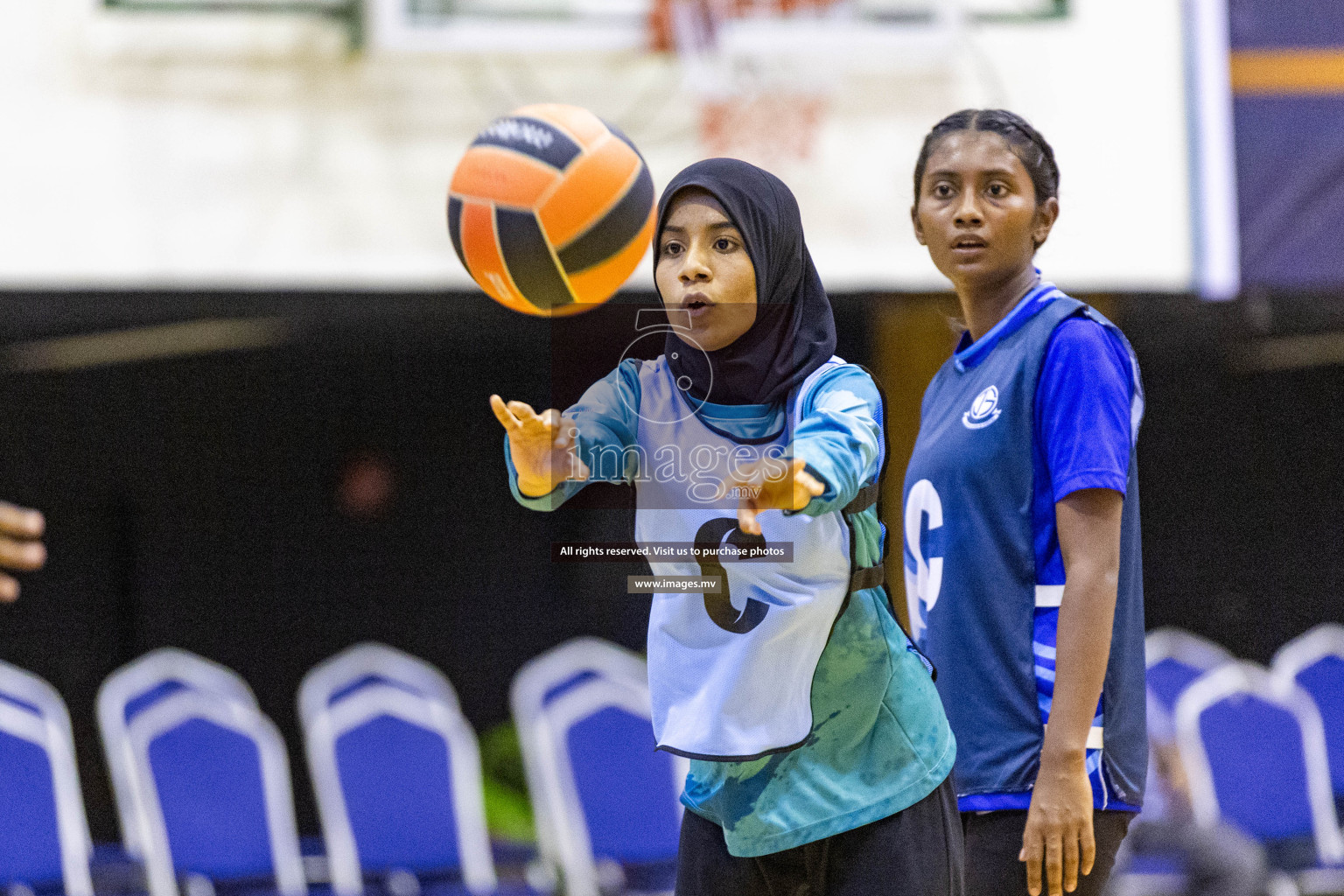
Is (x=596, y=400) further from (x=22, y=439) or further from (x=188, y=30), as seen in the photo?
(x=22, y=439)

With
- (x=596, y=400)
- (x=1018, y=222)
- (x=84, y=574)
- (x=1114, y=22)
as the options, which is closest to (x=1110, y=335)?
(x=1018, y=222)

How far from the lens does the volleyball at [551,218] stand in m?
2.08

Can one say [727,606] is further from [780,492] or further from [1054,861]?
[1054,861]

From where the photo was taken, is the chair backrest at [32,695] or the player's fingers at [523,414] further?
the chair backrest at [32,695]

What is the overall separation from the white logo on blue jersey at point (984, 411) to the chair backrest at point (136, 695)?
342cm

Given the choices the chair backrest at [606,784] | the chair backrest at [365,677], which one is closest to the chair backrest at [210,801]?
the chair backrest at [365,677]

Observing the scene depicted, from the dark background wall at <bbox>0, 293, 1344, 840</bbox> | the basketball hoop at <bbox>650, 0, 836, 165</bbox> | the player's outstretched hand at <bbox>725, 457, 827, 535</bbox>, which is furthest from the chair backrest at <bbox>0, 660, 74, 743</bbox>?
the player's outstretched hand at <bbox>725, 457, 827, 535</bbox>

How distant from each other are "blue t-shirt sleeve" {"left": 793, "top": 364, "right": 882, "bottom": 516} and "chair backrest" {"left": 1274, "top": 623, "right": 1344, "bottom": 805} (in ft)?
13.7

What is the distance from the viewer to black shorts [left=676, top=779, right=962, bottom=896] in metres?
1.59

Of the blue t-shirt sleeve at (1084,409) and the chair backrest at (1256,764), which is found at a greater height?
the blue t-shirt sleeve at (1084,409)

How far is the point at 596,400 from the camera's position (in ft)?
5.18

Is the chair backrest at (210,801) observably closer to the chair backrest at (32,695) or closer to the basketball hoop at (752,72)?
the chair backrest at (32,695)

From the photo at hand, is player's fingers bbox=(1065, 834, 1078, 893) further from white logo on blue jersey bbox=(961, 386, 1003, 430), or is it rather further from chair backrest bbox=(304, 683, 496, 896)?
chair backrest bbox=(304, 683, 496, 896)

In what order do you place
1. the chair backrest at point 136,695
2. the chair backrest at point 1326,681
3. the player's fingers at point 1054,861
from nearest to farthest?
the player's fingers at point 1054,861 → the chair backrest at point 136,695 → the chair backrest at point 1326,681
